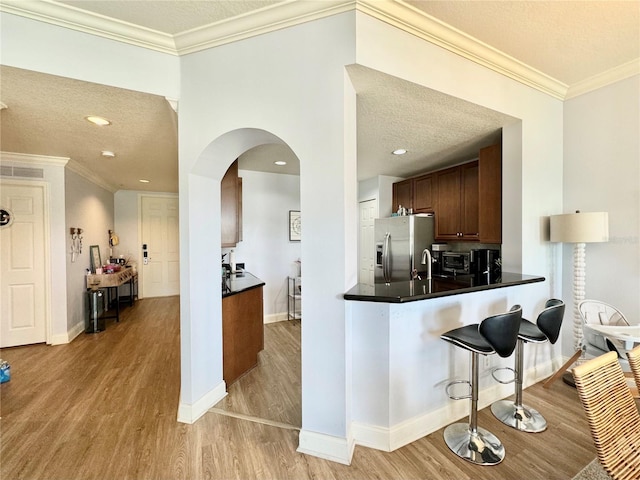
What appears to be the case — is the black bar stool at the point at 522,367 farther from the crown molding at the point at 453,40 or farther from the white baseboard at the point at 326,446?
the crown molding at the point at 453,40

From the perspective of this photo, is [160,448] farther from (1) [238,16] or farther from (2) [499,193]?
(2) [499,193]

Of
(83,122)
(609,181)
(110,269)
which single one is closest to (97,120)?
(83,122)

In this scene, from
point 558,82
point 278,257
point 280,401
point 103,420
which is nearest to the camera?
point 103,420

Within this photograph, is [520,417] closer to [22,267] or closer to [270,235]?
[270,235]

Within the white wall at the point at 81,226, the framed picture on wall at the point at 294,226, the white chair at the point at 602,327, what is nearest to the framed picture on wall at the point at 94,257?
the white wall at the point at 81,226

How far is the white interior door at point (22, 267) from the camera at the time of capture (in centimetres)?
342

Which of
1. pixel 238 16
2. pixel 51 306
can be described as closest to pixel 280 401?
pixel 238 16

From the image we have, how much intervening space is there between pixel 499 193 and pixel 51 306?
5488 mm

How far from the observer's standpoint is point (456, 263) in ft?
12.3

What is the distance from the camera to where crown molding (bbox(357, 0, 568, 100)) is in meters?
1.69

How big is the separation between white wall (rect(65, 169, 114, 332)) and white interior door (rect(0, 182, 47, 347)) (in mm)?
268

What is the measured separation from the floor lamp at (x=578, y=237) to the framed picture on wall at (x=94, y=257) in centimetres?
625

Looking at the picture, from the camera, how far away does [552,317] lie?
74.2 inches

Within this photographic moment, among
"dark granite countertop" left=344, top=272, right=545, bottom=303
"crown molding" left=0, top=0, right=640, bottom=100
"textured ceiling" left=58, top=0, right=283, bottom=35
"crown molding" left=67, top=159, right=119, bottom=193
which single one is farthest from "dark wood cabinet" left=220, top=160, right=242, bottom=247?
"crown molding" left=67, top=159, right=119, bottom=193
